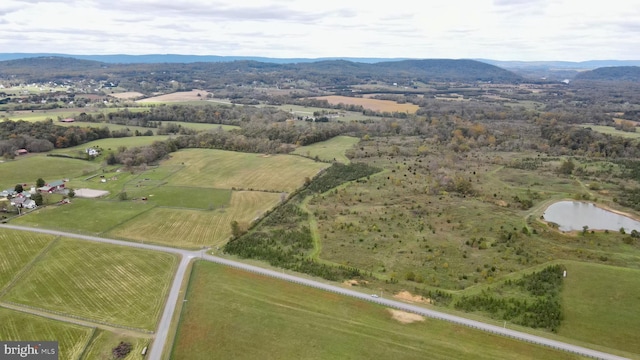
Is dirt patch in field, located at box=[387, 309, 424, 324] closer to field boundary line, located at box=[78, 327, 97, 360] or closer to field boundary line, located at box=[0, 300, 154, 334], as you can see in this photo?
field boundary line, located at box=[0, 300, 154, 334]

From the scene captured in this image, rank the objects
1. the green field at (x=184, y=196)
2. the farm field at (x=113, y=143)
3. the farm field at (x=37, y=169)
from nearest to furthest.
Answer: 1. the green field at (x=184, y=196)
2. the farm field at (x=37, y=169)
3. the farm field at (x=113, y=143)

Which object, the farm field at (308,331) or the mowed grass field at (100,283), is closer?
the farm field at (308,331)

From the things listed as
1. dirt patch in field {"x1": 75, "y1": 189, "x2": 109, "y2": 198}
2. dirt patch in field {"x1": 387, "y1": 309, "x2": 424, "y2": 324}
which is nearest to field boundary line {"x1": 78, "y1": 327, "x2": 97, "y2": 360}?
dirt patch in field {"x1": 387, "y1": 309, "x2": 424, "y2": 324}

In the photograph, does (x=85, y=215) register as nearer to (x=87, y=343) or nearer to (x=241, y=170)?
(x=241, y=170)

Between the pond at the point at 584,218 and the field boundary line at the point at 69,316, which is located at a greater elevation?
the pond at the point at 584,218

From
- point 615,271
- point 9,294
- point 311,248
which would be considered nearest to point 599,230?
point 615,271

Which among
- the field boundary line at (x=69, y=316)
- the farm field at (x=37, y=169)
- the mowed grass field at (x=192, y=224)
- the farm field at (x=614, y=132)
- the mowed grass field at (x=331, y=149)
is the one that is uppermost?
the farm field at (x=614, y=132)

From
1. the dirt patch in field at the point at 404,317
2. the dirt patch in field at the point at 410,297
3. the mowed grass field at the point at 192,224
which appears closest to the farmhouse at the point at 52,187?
the mowed grass field at the point at 192,224

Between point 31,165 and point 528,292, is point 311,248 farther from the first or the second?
point 31,165

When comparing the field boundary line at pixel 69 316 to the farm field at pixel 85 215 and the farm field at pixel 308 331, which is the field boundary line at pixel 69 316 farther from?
the farm field at pixel 85 215
